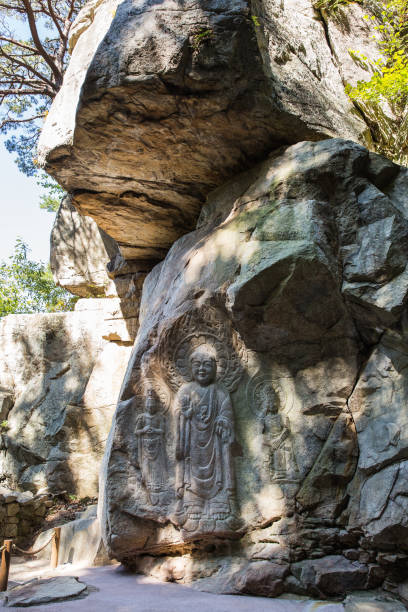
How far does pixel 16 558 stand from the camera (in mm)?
7930

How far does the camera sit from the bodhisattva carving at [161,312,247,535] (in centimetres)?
488

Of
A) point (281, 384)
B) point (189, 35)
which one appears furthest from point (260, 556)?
point (189, 35)

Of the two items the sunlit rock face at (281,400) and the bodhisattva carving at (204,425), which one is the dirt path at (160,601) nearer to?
the sunlit rock face at (281,400)

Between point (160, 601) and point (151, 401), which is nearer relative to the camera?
point (160, 601)

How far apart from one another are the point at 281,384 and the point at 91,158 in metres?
3.39

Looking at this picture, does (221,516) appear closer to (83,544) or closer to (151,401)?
(151,401)

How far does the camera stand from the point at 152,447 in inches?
208

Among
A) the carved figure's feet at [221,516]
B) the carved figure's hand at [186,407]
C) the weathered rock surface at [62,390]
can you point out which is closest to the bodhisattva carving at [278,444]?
the carved figure's feet at [221,516]

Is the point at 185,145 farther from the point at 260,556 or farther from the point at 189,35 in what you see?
the point at 260,556

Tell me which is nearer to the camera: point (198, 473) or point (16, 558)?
point (198, 473)

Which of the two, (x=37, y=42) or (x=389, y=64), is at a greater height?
(x=37, y=42)

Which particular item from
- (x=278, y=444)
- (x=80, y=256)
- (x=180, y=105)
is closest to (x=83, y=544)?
(x=278, y=444)

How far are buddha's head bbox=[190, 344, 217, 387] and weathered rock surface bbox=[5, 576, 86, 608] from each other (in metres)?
2.17

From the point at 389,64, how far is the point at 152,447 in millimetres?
6577
